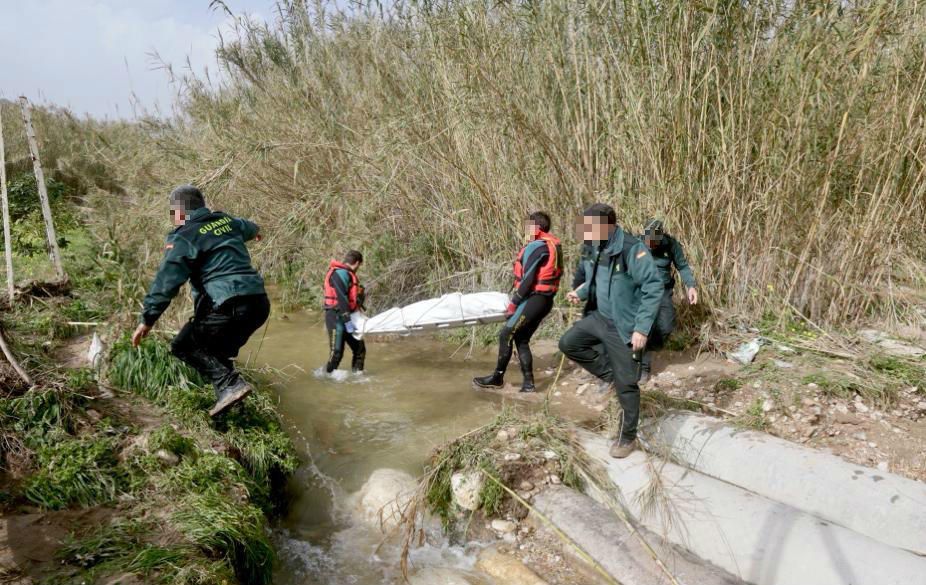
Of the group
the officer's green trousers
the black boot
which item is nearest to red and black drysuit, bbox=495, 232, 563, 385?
the black boot

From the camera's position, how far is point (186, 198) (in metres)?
3.88

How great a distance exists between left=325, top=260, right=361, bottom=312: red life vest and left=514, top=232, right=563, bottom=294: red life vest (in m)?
1.73

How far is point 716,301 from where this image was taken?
575 cm

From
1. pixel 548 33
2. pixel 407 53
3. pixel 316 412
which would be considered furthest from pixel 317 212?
pixel 548 33

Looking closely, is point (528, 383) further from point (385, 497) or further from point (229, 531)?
point (229, 531)

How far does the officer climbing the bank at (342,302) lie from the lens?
243 inches

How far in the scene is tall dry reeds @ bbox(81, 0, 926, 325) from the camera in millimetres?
5156

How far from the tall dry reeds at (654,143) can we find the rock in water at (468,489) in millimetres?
2942

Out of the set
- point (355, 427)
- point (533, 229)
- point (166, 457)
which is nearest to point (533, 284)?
point (533, 229)

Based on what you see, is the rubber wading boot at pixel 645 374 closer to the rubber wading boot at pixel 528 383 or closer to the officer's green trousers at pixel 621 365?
the rubber wading boot at pixel 528 383

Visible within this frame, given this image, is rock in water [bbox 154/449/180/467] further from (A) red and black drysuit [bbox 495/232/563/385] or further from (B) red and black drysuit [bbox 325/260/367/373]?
(A) red and black drysuit [bbox 495/232/563/385]

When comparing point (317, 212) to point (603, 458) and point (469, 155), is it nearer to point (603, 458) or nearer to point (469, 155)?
point (469, 155)

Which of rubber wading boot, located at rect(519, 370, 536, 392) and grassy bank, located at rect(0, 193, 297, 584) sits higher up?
grassy bank, located at rect(0, 193, 297, 584)

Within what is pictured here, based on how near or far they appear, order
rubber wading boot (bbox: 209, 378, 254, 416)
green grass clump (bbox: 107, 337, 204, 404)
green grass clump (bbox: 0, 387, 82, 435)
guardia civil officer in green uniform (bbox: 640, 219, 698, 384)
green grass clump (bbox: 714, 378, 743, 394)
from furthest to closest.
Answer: guardia civil officer in green uniform (bbox: 640, 219, 698, 384) → green grass clump (bbox: 714, 378, 743, 394) → green grass clump (bbox: 107, 337, 204, 404) → rubber wading boot (bbox: 209, 378, 254, 416) → green grass clump (bbox: 0, 387, 82, 435)
